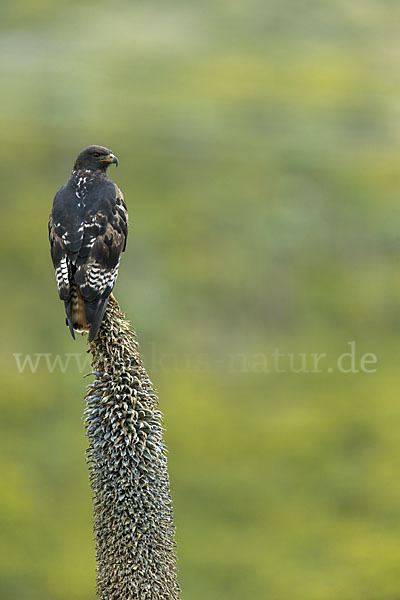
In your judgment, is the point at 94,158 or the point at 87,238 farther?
the point at 94,158

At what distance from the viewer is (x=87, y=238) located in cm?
935

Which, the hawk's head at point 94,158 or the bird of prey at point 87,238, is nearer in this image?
the bird of prey at point 87,238

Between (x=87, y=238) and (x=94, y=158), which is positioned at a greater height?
(x=94, y=158)

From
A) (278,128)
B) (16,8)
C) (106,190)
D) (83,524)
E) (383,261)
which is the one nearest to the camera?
(106,190)

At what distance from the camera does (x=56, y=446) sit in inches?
1590

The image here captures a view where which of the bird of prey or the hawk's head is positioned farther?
the hawk's head

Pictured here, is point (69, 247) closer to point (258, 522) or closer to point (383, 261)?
point (258, 522)

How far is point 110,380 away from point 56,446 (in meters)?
35.1

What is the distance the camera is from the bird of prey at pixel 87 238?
8.25 meters

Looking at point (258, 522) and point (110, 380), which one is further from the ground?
point (258, 522)

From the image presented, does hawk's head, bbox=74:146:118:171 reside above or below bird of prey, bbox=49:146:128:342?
above

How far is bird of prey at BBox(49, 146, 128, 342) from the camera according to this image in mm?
8246

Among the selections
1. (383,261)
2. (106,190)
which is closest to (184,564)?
(383,261)

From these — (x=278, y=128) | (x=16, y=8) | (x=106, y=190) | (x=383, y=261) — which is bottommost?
(x=106, y=190)
